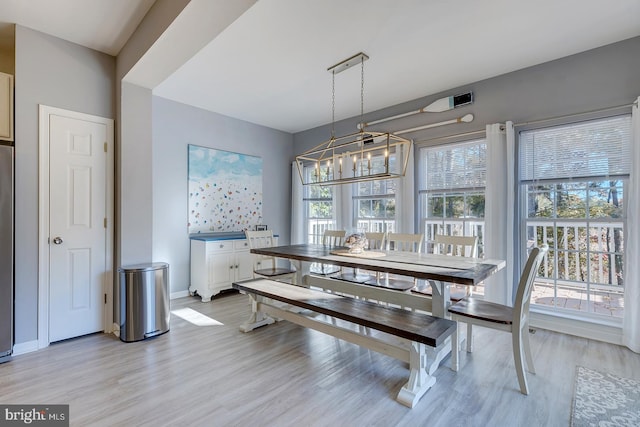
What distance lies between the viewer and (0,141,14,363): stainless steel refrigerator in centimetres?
231

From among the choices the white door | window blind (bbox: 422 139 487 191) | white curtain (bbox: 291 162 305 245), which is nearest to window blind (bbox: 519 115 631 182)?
window blind (bbox: 422 139 487 191)

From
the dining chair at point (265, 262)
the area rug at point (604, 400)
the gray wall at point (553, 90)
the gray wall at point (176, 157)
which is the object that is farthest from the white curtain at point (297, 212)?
the area rug at point (604, 400)

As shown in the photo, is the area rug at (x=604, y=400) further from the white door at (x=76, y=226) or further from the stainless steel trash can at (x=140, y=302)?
the white door at (x=76, y=226)

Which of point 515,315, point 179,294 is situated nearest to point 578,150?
point 515,315

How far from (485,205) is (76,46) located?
4.46 meters

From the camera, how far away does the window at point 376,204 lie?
4344 mm

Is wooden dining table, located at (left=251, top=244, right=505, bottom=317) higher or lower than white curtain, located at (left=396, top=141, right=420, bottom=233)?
lower

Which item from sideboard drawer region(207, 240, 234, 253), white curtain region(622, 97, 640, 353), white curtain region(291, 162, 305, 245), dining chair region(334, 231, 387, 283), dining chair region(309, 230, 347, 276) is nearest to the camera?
white curtain region(622, 97, 640, 353)

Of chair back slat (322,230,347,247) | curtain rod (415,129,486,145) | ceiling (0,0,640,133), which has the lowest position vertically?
chair back slat (322,230,347,247)

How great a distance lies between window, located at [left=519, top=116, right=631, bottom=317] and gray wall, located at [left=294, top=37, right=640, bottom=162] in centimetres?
20

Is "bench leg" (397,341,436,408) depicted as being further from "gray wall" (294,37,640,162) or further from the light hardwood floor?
"gray wall" (294,37,640,162)

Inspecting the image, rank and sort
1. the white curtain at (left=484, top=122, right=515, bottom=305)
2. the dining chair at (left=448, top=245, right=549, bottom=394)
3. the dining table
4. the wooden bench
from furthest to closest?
the white curtain at (left=484, top=122, right=515, bottom=305), the dining table, the dining chair at (left=448, top=245, right=549, bottom=394), the wooden bench

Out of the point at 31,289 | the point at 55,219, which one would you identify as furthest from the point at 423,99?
the point at 31,289

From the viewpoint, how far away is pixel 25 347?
8.25ft
